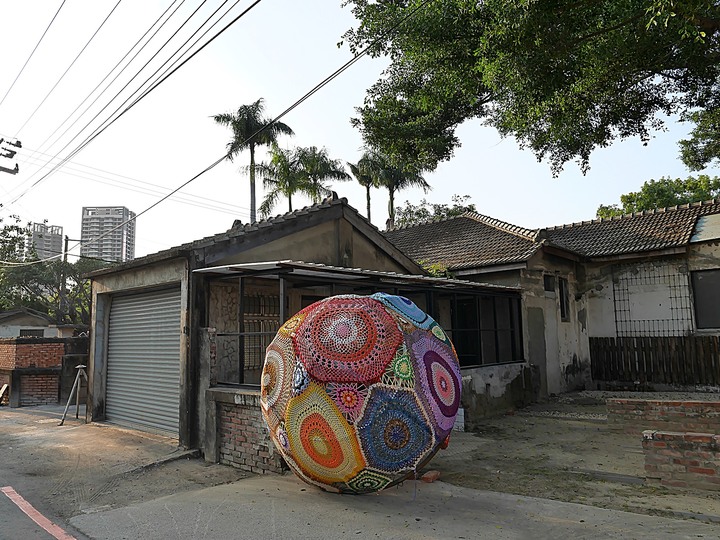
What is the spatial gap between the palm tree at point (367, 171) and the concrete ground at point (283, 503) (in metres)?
26.0

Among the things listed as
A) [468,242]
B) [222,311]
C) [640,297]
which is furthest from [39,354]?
[640,297]

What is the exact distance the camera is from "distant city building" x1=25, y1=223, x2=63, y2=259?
1282 inches

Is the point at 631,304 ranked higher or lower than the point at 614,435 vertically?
higher

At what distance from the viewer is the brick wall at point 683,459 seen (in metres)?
5.45

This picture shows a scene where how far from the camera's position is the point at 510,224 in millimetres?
15672

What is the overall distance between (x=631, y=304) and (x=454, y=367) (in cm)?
1126

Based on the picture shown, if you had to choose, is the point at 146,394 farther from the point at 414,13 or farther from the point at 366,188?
the point at 366,188

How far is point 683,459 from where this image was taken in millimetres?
5637

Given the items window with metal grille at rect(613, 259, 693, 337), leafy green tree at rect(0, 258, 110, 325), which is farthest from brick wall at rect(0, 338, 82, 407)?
leafy green tree at rect(0, 258, 110, 325)

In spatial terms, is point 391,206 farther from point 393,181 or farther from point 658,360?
point 658,360

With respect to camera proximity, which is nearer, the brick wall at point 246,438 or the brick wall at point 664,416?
the brick wall at point 246,438

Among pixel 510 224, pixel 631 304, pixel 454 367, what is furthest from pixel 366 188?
pixel 454 367

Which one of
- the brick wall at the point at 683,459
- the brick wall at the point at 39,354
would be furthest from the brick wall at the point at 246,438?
the brick wall at the point at 39,354

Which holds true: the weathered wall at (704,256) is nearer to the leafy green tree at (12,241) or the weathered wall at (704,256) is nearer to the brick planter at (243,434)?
the brick planter at (243,434)
